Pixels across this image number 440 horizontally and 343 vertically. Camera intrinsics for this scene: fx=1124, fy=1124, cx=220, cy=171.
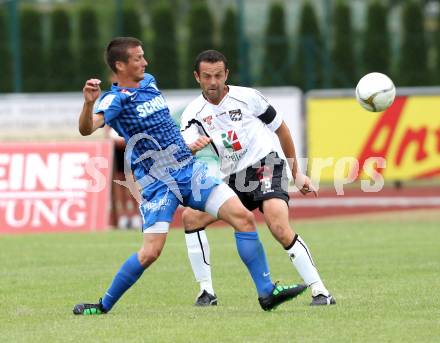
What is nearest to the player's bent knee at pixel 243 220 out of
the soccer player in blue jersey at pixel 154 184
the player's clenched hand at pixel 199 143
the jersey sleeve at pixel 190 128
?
the soccer player in blue jersey at pixel 154 184

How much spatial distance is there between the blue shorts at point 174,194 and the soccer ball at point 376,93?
217 cm

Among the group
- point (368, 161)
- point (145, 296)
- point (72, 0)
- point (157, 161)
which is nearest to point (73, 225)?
point (368, 161)

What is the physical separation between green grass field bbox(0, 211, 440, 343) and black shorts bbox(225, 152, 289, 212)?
85 centimetres

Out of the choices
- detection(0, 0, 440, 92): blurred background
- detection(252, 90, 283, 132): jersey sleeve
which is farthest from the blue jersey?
detection(0, 0, 440, 92): blurred background

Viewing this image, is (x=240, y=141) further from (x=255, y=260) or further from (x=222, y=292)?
(x=222, y=292)

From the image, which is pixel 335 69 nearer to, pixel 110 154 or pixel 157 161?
pixel 110 154

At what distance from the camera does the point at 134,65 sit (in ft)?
27.4

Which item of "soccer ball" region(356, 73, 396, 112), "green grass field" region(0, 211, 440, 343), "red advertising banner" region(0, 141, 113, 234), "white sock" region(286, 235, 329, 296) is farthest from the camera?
"red advertising banner" region(0, 141, 113, 234)

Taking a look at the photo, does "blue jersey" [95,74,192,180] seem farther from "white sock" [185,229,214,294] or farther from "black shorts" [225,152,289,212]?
"white sock" [185,229,214,294]

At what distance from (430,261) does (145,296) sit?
3787 millimetres

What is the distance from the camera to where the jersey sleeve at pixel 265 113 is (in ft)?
30.1

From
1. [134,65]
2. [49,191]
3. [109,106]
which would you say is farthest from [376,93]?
[49,191]

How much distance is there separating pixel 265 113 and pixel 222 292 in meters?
1.75

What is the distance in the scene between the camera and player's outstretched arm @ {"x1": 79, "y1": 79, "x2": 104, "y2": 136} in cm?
769
